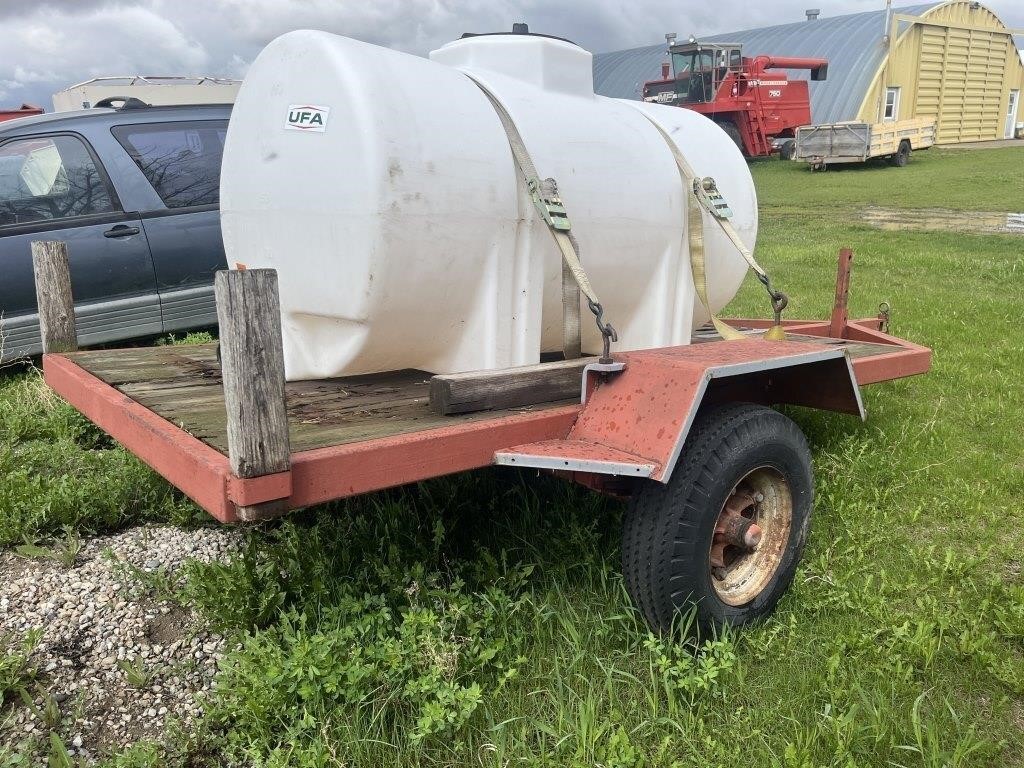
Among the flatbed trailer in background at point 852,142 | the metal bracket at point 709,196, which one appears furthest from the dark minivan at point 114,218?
the flatbed trailer in background at point 852,142

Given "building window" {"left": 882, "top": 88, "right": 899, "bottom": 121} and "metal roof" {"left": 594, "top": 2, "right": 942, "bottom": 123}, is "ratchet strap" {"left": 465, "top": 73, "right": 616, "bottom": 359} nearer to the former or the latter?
"metal roof" {"left": 594, "top": 2, "right": 942, "bottom": 123}

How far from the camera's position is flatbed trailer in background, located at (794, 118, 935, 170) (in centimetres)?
2275

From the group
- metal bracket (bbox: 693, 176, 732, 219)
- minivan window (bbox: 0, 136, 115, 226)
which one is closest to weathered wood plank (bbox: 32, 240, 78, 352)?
minivan window (bbox: 0, 136, 115, 226)

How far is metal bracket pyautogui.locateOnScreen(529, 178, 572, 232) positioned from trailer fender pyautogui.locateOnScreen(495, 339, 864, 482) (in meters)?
0.49

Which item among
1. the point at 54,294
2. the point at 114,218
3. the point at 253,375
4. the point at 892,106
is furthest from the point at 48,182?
the point at 892,106

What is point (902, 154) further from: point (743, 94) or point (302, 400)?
point (302, 400)

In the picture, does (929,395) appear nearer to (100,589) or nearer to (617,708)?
(617,708)

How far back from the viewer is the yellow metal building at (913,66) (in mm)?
28344

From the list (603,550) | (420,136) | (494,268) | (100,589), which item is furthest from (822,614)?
(100,589)

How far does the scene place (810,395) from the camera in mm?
3346

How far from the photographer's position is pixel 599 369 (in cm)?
267

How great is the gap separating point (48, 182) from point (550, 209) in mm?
4236

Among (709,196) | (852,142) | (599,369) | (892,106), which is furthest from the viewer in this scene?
(892,106)

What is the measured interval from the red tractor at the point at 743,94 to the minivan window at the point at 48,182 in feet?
69.5
